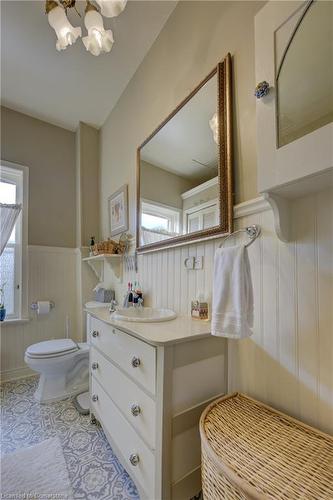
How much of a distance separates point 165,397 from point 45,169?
9.29 ft

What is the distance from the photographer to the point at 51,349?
207 cm

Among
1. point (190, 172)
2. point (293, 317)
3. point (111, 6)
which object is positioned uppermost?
point (111, 6)

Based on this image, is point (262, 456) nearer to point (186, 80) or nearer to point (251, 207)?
point (251, 207)

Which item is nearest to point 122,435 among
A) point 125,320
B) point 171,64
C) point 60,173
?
point 125,320

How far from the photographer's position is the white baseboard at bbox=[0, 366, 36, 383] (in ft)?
8.04

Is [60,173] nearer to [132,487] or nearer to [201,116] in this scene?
[201,116]

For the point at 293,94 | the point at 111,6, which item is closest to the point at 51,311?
the point at 111,6

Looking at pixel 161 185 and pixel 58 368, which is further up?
pixel 161 185

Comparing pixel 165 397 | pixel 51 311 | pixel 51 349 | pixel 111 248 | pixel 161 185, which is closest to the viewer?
pixel 165 397

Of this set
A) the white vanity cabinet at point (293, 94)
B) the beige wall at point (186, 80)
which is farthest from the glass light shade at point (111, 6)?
the white vanity cabinet at point (293, 94)

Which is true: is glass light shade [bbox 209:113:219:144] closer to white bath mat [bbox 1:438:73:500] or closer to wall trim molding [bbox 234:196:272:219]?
wall trim molding [bbox 234:196:272:219]

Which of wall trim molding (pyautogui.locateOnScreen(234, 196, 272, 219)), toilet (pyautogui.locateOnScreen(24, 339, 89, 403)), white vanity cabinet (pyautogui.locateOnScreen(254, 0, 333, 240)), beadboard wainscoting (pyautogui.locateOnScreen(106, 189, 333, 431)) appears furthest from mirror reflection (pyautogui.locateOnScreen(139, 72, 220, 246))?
toilet (pyautogui.locateOnScreen(24, 339, 89, 403))

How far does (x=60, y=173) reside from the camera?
2.94m

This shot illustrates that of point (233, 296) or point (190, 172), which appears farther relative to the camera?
point (190, 172)
